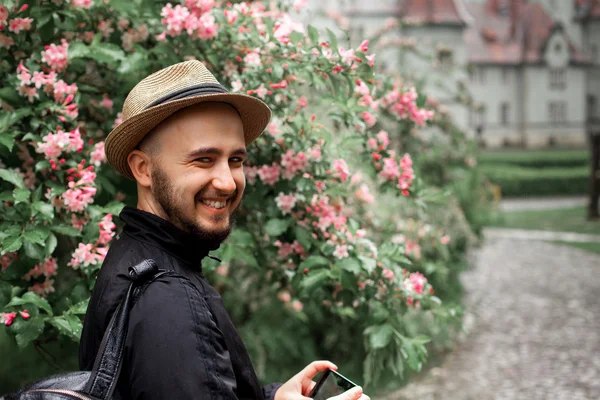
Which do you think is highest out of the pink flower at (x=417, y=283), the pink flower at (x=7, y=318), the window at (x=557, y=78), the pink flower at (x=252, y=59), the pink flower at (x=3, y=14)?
the pink flower at (x=3, y=14)

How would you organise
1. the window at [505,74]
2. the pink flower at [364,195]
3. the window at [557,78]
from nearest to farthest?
the pink flower at [364,195] → the window at [505,74] → the window at [557,78]

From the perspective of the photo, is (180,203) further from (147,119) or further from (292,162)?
(292,162)

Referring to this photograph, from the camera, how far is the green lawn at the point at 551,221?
1573 centimetres

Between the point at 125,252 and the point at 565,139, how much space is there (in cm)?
3316

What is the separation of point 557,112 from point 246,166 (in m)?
33.6

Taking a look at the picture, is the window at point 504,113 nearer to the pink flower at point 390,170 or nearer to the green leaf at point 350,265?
the pink flower at point 390,170

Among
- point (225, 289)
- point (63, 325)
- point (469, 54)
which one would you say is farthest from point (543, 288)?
point (469, 54)

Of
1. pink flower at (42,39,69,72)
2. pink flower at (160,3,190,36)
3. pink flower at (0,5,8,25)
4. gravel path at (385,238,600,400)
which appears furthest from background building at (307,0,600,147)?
pink flower at (0,5,8,25)

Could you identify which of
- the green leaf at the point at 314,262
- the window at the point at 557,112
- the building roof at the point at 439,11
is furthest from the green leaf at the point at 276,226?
the window at the point at 557,112

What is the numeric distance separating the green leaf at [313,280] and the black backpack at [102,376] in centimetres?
121

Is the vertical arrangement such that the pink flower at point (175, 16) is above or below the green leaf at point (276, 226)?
above

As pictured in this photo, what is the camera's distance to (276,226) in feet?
8.84

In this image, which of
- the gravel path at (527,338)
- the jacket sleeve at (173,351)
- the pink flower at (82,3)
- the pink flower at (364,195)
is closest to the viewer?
the jacket sleeve at (173,351)

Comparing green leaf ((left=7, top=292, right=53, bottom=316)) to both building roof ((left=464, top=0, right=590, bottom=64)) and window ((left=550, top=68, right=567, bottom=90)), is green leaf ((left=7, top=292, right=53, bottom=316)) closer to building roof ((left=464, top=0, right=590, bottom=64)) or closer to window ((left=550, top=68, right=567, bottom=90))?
building roof ((left=464, top=0, right=590, bottom=64))
